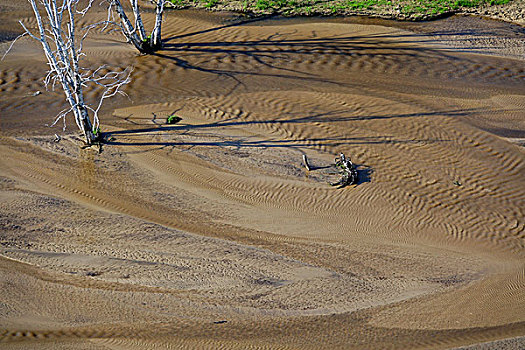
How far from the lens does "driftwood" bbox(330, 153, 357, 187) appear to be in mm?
8000

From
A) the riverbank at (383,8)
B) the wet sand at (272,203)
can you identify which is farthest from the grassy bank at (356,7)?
the wet sand at (272,203)

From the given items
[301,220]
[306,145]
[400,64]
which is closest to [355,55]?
[400,64]

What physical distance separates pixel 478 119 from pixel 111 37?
8.56 meters

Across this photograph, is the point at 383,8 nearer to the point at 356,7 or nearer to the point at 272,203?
the point at 356,7

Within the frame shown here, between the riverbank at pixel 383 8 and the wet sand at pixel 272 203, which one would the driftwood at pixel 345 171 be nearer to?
the wet sand at pixel 272 203

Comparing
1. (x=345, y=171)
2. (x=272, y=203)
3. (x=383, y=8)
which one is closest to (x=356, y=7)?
(x=383, y=8)

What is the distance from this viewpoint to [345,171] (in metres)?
8.18

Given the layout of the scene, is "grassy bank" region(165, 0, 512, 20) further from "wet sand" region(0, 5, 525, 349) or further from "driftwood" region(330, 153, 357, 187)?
"driftwood" region(330, 153, 357, 187)

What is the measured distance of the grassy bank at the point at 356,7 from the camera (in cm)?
1355

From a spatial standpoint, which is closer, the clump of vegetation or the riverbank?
the clump of vegetation

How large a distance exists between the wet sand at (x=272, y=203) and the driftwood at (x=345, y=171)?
15 centimetres

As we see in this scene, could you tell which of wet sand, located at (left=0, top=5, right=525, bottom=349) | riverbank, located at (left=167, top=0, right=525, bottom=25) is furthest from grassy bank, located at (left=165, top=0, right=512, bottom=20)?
wet sand, located at (left=0, top=5, right=525, bottom=349)

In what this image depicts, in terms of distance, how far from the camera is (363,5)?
13.9 m

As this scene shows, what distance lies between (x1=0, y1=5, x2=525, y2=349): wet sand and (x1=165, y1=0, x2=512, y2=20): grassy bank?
5.76 feet
